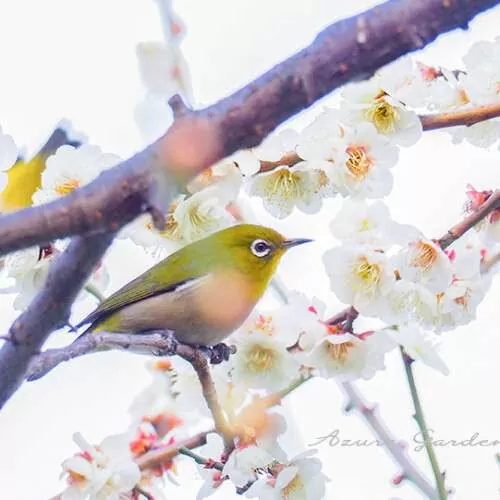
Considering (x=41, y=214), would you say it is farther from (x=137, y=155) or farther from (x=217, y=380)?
(x=217, y=380)

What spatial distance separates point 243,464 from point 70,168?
2.34ft

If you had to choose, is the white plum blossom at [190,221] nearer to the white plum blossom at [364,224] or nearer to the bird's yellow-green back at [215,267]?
the white plum blossom at [364,224]

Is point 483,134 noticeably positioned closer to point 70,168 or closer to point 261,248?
point 261,248

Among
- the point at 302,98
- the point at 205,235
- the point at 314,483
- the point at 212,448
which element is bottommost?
the point at 314,483

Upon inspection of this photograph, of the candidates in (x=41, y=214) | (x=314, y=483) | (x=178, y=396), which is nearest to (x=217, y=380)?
(x=178, y=396)

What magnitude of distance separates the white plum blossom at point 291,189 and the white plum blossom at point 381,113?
0.15 meters

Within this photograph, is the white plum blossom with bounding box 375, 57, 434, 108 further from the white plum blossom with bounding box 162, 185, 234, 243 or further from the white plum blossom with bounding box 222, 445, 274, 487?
the white plum blossom with bounding box 222, 445, 274, 487

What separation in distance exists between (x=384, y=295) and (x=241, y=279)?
0.77 metres

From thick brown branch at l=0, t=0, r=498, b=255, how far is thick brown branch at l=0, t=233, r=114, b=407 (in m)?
0.05

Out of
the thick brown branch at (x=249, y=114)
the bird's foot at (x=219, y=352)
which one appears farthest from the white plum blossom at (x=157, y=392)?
the thick brown branch at (x=249, y=114)

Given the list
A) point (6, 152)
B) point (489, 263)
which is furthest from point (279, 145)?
point (6, 152)

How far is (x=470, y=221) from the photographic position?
185 cm

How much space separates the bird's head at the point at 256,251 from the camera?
9.03 feet

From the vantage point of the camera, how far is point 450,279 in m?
1.99
